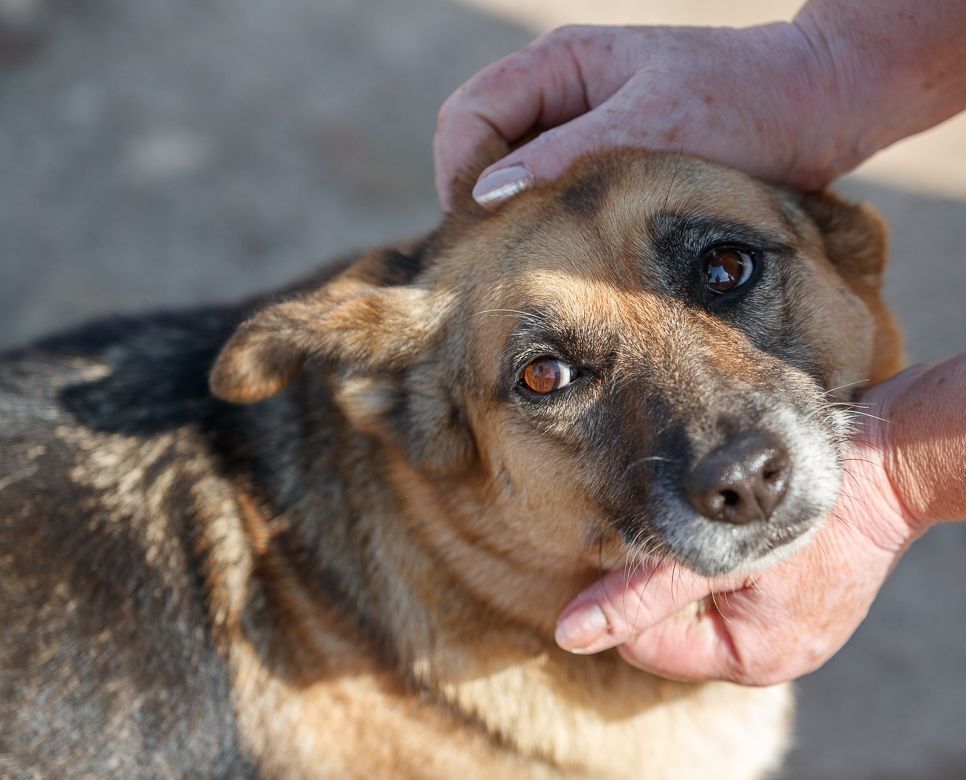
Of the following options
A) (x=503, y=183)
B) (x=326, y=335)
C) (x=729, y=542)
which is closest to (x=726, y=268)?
(x=503, y=183)

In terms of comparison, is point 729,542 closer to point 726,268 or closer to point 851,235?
point 726,268

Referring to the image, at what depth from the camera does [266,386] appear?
10.6 feet

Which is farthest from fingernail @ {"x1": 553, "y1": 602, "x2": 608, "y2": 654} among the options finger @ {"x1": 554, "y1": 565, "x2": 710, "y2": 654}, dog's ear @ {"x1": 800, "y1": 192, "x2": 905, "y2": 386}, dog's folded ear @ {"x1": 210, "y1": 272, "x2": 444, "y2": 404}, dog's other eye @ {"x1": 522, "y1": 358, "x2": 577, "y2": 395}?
dog's ear @ {"x1": 800, "y1": 192, "x2": 905, "y2": 386}

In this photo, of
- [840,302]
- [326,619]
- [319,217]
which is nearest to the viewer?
[840,302]

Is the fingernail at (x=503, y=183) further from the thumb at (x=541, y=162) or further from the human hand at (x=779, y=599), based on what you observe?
the human hand at (x=779, y=599)

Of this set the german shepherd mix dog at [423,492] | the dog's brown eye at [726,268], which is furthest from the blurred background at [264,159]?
the dog's brown eye at [726,268]

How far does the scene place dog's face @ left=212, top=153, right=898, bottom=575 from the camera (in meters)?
2.72

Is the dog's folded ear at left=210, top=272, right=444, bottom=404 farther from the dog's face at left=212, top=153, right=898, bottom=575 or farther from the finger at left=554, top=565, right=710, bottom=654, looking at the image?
the finger at left=554, top=565, right=710, bottom=654

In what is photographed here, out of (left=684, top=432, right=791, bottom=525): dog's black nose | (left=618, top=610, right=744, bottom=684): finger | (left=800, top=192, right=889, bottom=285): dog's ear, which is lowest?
(left=618, top=610, right=744, bottom=684): finger

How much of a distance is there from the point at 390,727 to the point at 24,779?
1.18 meters

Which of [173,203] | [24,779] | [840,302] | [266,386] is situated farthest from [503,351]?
[173,203]

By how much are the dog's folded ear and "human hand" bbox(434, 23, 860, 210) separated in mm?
472

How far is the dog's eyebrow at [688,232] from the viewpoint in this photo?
2988 mm

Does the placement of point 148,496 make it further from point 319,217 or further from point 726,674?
point 319,217
